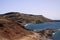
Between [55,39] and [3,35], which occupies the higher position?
[3,35]

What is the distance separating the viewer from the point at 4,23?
1451 inches

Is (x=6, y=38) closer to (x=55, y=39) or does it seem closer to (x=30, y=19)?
(x=55, y=39)

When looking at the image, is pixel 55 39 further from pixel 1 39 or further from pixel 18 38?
pixel 1 39

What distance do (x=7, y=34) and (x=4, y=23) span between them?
4437 millimetres

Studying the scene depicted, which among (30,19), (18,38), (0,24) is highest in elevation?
(0,24)

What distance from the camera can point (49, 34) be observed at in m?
52.3

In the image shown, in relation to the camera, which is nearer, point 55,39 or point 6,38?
point 6,38

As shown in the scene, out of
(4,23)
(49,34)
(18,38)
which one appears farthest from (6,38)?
(49,34)

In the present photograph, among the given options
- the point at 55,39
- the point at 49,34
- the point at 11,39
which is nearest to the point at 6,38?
the point at 11,39

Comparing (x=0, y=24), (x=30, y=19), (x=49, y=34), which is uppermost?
(x=0, y=24)

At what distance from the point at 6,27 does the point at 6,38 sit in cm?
462

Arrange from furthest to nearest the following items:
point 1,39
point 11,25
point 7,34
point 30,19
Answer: point 30,19, point 11,25, point 7,34, point 1,39

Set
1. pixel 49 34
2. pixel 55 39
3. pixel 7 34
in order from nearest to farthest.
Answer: pixel 7 34 → pixel 55 39 → pixel 49 34

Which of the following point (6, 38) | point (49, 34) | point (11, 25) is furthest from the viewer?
point (49, 34)
